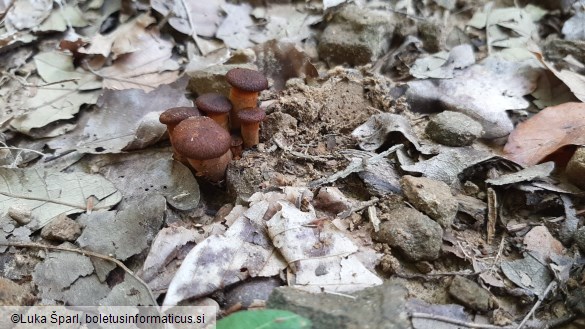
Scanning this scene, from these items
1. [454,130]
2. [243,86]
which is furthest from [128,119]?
[454,130]

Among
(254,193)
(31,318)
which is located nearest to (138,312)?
(31,318)

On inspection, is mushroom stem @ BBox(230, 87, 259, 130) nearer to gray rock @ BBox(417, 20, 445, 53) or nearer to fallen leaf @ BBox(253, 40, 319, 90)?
fallen leaf @ BBox(253, 40, 319, 90)

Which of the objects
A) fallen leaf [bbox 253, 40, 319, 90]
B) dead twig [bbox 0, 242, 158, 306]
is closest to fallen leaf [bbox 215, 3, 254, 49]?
fallen leaf [bbox 253, 40, 319, 90]

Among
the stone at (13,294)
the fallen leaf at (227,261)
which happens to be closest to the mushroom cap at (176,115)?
the fallen leaf at (227,261)

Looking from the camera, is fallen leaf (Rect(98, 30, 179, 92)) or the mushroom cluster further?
fallen leaf (Rect(98, 30, 179, 92))

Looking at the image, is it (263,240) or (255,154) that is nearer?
(263,240)

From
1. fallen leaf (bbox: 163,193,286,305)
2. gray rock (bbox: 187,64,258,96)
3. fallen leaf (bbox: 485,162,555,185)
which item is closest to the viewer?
fallen leaf (bbox: 163,193,286,305)

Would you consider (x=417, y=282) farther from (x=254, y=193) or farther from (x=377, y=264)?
(x=254, y=193)
